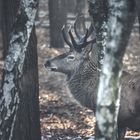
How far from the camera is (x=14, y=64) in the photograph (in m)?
8.23

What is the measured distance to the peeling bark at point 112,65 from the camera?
20.4 ft

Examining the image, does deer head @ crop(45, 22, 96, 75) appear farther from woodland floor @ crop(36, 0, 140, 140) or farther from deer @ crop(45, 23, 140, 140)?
woodland floor @ crop(36, 0, 140, 140)

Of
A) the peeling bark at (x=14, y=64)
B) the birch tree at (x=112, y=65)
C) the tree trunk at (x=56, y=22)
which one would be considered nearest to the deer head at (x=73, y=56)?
the peeling bark at (x=14, y=64)

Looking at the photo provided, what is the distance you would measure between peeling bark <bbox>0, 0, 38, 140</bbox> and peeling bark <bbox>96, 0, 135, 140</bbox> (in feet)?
6.14

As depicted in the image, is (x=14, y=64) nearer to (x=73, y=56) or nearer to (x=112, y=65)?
(x=112, y=65)

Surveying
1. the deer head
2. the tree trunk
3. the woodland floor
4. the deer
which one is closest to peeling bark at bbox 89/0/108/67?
the deer

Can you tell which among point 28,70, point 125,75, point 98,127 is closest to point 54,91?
point 125,75

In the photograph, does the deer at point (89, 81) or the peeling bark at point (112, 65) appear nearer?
the peeling bark at point (112, 65)

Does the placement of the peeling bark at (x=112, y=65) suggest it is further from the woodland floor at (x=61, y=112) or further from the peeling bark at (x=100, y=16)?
the woodland floor at (x=61, y=112)

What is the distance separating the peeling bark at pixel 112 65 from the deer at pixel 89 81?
3713 mm

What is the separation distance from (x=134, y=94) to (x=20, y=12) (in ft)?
10.4

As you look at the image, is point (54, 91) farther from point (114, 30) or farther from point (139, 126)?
point (114, 30)

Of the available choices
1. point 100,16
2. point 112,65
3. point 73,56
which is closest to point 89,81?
point 73,56

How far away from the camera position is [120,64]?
20.7 ft
